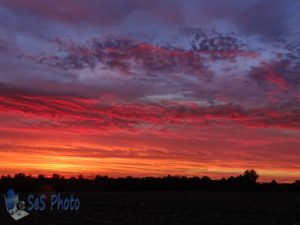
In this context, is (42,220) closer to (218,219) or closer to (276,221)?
(218,219)

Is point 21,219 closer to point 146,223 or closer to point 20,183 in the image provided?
point 146,223

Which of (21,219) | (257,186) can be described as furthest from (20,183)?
(21,219)

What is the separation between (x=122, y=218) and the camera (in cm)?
4325

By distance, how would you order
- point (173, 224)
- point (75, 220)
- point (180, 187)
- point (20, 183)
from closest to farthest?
point (173, 224), point (75, 220), point (20, 183), point (180, 187)

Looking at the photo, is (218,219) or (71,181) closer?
(218,219)

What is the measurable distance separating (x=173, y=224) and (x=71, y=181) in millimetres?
98881

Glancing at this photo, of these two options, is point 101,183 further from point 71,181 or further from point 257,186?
point 257,186

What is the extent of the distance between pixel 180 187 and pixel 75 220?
9451 cm

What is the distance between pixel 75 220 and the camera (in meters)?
42.1

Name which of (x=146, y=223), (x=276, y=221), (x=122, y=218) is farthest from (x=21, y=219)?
(x=276, y=221)

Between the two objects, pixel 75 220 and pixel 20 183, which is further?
pixel 20 183

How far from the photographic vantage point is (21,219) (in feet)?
143

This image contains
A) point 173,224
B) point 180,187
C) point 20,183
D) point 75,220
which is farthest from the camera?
point 180,187

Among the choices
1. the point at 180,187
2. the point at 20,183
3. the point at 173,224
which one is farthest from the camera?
the point at 180,187
